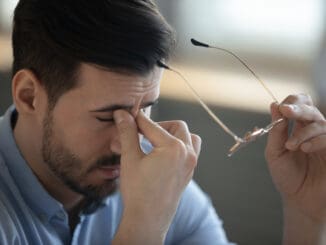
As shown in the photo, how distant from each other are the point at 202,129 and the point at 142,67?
4.14ft

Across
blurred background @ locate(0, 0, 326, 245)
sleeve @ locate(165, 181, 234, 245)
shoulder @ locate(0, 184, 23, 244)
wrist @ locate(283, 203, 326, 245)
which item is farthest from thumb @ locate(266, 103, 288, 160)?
blurred background @ locate(0, 0, 326, 245)

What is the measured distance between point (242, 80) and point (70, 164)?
49.3 inches

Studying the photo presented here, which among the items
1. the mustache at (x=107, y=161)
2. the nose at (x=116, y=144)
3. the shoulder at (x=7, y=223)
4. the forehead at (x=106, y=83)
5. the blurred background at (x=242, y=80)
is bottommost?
the blurred background at (x=242, y=80)

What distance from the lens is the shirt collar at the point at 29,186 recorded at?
1.29 meters

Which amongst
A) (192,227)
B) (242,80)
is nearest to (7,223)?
(192,227)

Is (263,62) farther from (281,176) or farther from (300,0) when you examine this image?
(281,176)

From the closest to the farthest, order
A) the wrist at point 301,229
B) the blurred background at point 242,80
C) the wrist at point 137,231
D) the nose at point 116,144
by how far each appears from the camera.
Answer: the wrist at point 137,231 → the nose at point 116,144 → the wrist at point 301,229 → the blurred background at point 242,80

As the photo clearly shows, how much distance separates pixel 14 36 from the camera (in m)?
1.35

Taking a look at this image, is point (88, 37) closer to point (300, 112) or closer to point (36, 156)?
point (36, 156)

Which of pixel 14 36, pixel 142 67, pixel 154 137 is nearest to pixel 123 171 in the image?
pixel 154 137

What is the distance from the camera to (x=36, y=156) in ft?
4.42

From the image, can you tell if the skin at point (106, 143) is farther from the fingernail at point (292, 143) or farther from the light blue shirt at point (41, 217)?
the fingernail at point (292, 143)

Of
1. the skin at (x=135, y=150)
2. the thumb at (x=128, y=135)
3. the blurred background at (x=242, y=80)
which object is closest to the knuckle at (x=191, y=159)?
the skin at (x=135, y=150)

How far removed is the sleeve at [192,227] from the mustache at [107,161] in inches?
10.7
